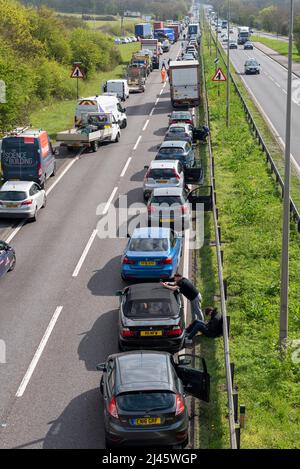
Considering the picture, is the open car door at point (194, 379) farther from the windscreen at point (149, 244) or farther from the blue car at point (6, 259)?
the blue car at point (6, 259)

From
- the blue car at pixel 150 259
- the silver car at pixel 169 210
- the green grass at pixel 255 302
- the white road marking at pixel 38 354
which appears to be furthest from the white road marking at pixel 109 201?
the white road marking at pixel 38 354

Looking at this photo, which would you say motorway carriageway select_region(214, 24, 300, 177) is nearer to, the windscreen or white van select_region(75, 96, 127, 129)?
white van select_region(75, 96, 127, 129)

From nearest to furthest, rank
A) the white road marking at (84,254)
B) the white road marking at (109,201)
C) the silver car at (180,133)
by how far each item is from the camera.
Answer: the white road marking at (84,254) → the white road marking at (109,201) → the silver car at (180,133)

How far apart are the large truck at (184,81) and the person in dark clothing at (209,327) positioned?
3576 cm

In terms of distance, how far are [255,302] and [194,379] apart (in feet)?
17.5

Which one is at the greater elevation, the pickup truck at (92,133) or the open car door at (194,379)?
the pickup truck at (92,133)

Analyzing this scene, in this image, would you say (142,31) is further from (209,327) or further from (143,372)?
(143,372)

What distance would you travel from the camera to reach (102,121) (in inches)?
1570

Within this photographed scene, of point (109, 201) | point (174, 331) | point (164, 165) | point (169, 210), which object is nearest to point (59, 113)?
point (109, 201)

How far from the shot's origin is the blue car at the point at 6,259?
20578mm

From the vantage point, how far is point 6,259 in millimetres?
20922

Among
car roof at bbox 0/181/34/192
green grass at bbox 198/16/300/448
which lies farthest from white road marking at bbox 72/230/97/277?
green grass at bbox 198/16/300/448
